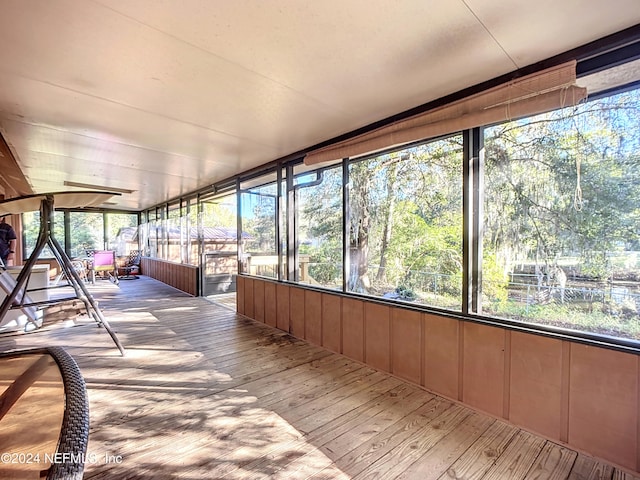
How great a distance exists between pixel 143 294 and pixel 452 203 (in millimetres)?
6631

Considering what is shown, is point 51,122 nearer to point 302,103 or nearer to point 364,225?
point 302,103

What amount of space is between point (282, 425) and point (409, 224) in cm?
183

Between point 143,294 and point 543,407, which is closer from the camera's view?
point 543,407

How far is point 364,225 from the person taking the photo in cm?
305


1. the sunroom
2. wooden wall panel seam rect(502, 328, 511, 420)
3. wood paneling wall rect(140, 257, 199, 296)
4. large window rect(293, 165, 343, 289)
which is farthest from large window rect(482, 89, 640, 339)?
wood paneling wall rect(140, 257, 199, 296)

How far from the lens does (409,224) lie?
2689 millimetres

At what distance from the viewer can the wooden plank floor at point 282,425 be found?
1552 mm

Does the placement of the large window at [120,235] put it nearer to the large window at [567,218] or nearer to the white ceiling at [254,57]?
the white ceiling at [254,57]

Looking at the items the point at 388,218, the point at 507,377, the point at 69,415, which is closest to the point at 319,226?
the point at 388,218

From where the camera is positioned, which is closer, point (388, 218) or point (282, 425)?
point (282, 425)

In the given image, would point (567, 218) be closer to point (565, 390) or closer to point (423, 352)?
point (565, 390)

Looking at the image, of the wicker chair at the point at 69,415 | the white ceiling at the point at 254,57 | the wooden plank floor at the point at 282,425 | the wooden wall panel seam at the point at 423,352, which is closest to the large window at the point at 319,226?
the white ceiling at the point at 254,57

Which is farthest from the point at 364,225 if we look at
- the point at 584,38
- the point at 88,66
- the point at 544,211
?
the point at 88,66

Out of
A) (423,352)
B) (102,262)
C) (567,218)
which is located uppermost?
(567,218)
